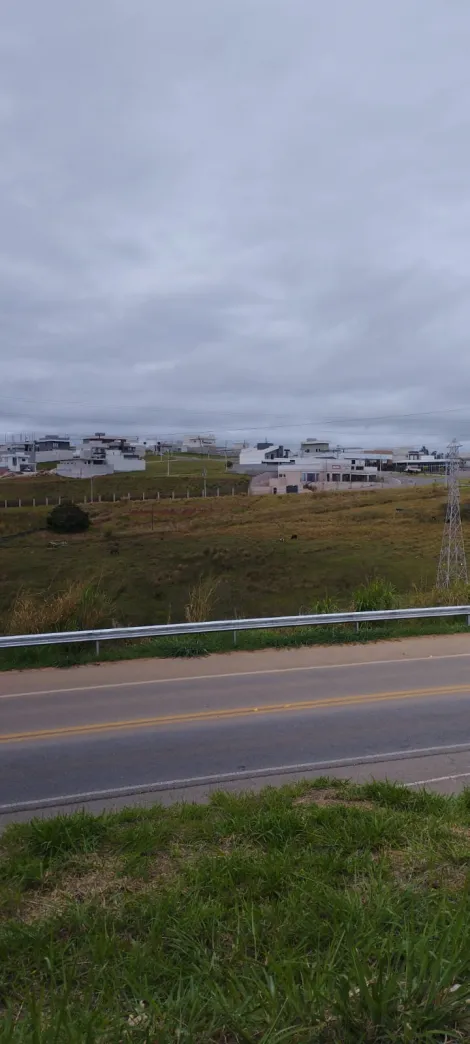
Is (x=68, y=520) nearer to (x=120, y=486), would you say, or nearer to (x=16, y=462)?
(x=120, y=486)

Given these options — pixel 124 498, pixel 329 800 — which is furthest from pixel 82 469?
pixel 329 800

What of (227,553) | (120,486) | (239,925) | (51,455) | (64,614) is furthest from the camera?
(51,455)

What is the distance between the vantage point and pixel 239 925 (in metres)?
3.06

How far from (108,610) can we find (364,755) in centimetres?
725

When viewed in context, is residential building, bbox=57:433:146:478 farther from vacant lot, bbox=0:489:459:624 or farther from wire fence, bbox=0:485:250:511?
vacant lot, bbox=0:489:459:624

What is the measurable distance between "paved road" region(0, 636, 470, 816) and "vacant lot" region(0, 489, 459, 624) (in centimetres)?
577

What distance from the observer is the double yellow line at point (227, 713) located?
24.2ft

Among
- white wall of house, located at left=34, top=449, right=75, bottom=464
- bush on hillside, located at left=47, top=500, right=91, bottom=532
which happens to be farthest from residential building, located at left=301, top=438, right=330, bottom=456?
bush on hillside, located at left=47, top=500, right=91, bottom=532

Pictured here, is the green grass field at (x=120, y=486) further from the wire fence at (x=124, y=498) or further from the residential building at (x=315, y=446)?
the residential building at (x=315, y=446)

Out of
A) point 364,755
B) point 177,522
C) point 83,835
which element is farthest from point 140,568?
point 83,835

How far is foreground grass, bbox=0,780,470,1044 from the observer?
88.7 inches

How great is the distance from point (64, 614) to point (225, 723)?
218 inches

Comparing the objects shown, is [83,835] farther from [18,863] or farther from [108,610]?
[108,610]

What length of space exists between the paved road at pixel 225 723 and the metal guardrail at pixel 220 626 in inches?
28.6
